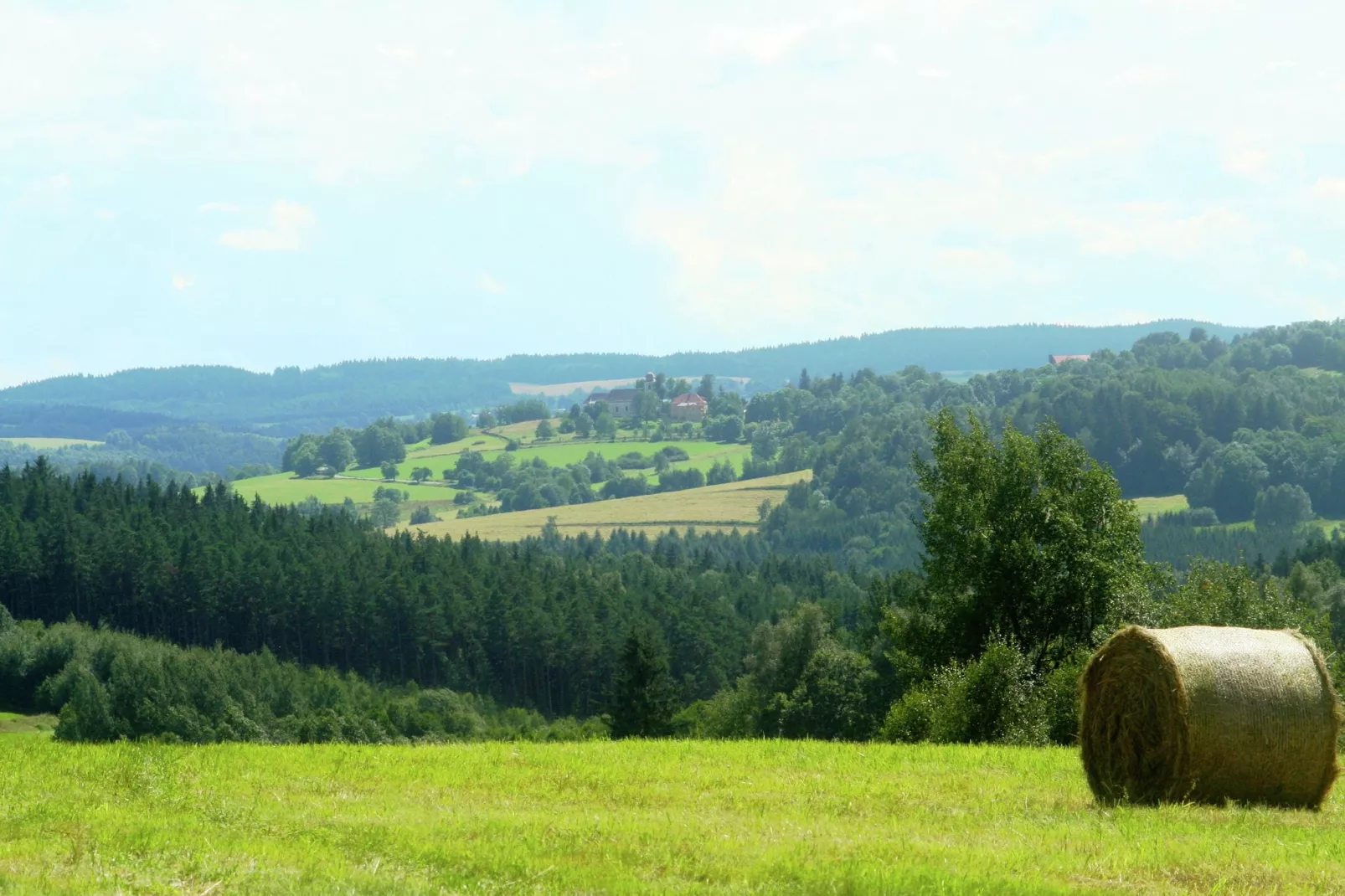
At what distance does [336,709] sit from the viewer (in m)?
119

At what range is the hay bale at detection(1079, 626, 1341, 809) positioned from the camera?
20.3 m

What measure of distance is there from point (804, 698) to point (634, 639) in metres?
11.5

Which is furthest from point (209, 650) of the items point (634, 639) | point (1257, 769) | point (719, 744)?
point (1257, 769)

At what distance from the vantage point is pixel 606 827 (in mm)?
17172

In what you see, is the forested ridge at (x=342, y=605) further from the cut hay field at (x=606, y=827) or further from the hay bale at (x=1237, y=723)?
the hay bale at (x=1237, y=723)

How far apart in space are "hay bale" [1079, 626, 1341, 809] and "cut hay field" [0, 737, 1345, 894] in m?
0.59

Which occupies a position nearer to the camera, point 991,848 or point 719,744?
point 991,848

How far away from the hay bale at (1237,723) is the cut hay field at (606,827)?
593mm

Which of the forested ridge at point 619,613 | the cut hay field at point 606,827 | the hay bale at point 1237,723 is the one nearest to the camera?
the cut hay field at point 606,827

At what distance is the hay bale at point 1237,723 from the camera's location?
20328 mm

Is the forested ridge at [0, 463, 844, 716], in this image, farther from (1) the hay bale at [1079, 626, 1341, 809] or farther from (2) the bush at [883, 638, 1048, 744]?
(1) the hay bale at [1079, 626, 1341, 809]

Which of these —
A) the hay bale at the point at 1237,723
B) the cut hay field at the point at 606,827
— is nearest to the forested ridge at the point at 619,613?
the hay bale at the point at 1237,723

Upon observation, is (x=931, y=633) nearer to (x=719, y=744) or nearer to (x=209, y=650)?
(x=719, y=744)

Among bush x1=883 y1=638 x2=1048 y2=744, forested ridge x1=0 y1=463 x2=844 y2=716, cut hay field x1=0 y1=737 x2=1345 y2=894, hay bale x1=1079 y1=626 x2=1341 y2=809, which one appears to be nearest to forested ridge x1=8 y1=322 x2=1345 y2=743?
bush x1=883 y1=638 x2=1048 y2=744
